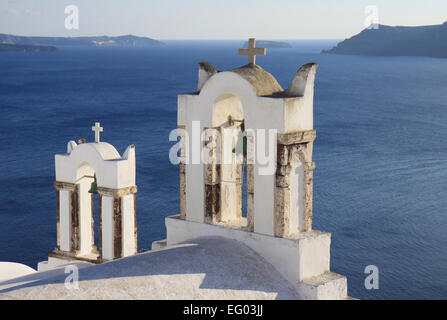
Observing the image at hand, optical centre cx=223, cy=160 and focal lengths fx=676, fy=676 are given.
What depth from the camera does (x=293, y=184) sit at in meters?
11.4

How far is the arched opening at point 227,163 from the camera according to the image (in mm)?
12133

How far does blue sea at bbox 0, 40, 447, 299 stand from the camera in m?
39.1

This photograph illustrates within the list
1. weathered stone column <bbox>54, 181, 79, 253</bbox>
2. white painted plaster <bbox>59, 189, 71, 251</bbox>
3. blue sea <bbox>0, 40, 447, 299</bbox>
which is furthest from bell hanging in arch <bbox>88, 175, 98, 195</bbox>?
blue sea <bbox>0, 40, 447, 299</bbox>

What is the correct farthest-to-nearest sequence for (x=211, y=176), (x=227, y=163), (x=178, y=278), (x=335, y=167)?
(x=335, y=167) < (x=227, y=163) < (x=211, y=176) < (x=178, y=278)

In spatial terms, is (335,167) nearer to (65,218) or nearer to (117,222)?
(65,218)

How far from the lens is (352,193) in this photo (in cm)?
5059

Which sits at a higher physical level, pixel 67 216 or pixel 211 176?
pixel 211 176

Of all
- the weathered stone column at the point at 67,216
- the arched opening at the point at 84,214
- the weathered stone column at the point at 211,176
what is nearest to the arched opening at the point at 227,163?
the weathered stone column at the point at 211,176

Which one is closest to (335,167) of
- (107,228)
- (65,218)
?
(65,218)

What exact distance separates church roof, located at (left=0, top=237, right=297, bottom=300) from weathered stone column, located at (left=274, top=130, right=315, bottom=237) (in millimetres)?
805

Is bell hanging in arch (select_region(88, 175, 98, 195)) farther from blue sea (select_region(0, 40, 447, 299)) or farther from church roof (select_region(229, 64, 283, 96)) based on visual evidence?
blue sea (select_region(0, 40, 447, 299))

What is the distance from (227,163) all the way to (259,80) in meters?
1.75
